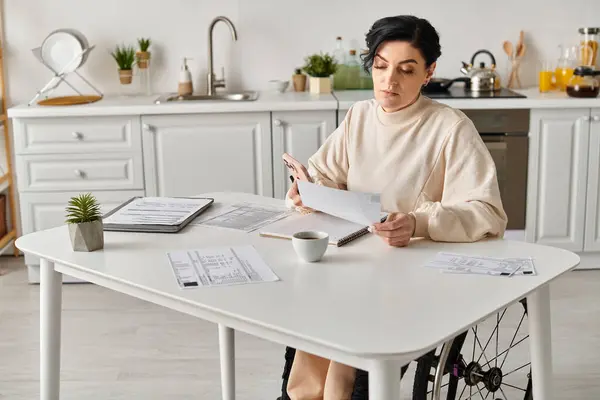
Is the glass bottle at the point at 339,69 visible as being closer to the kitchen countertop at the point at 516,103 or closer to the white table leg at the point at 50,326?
the kitchen countertop at the point at 516,103

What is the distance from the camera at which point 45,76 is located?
4.53 metres

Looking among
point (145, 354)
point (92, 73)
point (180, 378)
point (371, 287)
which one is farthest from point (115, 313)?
point (371, 287)

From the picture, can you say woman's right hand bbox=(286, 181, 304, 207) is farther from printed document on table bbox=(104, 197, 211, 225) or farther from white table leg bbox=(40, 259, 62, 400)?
white table leg bbox=(40, 259, 62, 400)

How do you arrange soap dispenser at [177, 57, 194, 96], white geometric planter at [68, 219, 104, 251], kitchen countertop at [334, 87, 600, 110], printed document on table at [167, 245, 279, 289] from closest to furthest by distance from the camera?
printed document on table at [167, 245, 279, 289] < white geometric planter at [68, 219, 104, 251] < kitchen countertop at [334, 87, 600, 110] < soap dispenser at [177, 57, 194, 96]

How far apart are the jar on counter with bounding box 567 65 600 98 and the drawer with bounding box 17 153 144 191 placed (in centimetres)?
209

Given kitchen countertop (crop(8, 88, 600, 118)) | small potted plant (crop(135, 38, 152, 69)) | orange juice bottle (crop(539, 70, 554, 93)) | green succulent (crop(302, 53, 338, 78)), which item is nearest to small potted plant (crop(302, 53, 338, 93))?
green succulent (crop(302, 53, 338, 78))

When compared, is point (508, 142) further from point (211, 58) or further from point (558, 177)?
point (211, 58)

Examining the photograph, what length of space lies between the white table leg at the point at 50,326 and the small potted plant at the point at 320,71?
2.29m

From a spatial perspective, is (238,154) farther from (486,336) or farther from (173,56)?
(486,336)

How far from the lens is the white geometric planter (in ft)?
6.56

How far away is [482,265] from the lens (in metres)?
1.85

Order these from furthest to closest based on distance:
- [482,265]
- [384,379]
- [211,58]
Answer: [211,58] < [482,265] < [384,379]

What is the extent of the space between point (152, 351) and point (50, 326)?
110 centimetres

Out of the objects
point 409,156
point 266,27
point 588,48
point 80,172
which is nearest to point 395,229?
point 409,156
